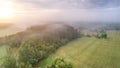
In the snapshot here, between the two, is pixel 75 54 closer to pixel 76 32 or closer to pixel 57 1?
pixel 76 32

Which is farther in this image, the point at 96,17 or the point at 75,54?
the point at 96,17

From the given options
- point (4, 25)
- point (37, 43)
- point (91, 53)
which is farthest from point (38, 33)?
→ point (91, 53)

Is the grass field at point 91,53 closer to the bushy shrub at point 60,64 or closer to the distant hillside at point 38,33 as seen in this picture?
the bushy shrub at point 60,64

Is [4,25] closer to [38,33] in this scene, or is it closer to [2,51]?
[2,51]

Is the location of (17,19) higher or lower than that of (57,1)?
lower

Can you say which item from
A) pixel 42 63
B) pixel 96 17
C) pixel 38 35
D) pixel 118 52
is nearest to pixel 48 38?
pixel 38 35

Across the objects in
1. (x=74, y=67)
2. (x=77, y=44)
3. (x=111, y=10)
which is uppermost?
(x=111, y=10)
